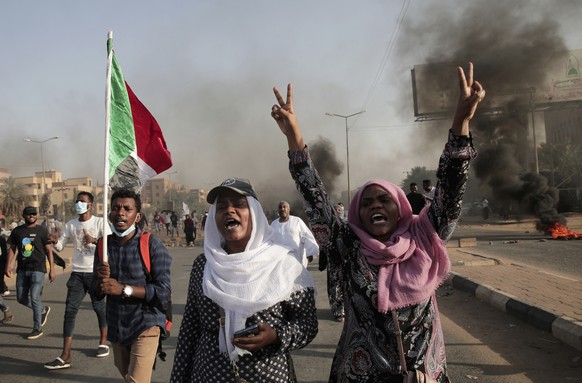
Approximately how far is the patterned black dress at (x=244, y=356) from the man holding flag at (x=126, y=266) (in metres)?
0.96

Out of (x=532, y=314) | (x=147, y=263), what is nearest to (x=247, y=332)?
(x=147, y=263)

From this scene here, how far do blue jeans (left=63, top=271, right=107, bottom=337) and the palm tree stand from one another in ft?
166

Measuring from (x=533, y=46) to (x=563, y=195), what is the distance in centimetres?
1139

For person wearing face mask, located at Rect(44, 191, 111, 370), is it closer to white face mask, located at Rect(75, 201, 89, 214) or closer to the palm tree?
white face mask, located at Rect(75, 201, 89, 214)

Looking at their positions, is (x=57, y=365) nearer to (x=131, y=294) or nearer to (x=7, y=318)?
(x=131, y=294)

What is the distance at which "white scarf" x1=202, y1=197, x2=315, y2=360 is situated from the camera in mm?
1993

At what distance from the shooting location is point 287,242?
2.31 m

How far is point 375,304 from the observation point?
204 centimetres

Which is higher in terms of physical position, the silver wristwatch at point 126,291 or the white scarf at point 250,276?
the white scarf at point 250,276

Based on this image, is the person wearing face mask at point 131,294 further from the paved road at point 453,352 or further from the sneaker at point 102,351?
the sneaker at point 102,351

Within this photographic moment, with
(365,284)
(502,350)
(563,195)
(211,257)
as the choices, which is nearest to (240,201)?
(211,257)

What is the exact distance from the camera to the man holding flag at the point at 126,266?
3049 mm

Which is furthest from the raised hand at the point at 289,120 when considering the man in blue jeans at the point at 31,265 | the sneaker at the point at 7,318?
the sneaker at the point at 7,318

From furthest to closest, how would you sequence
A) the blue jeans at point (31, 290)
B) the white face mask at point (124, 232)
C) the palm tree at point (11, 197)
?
the palm tree at point (11, 197) < the blue jeans at point (31, 290) < the white face mask at point (124, 232)
